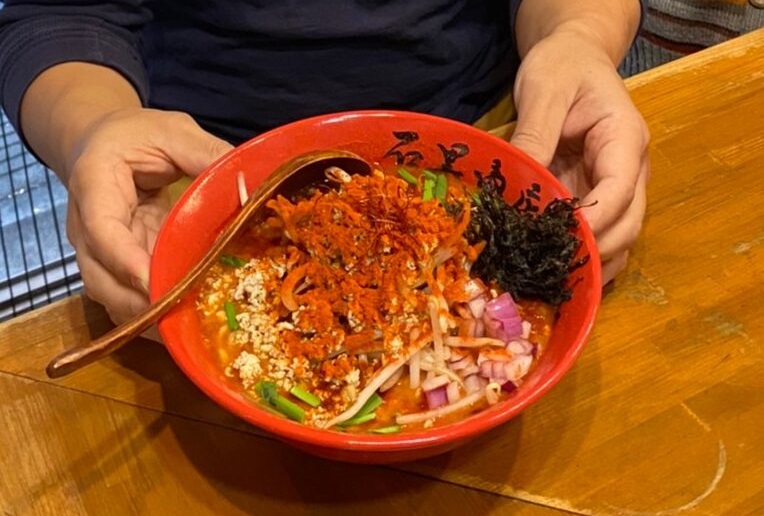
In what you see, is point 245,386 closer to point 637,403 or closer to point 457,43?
point 637,403

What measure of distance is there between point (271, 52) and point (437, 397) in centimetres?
60

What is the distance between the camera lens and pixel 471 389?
2.42 feet

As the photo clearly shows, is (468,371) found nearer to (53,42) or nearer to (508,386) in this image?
(508,386)

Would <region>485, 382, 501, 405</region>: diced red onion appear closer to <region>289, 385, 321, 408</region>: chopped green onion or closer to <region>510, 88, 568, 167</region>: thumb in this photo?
<region>289, 385, 321, 408</region>: chopped green onion

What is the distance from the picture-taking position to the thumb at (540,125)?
0.89 m

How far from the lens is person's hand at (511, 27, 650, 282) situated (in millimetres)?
864

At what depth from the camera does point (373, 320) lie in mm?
739

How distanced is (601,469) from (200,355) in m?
0.36

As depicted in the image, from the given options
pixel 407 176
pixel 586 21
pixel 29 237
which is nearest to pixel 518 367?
pixel 407 176

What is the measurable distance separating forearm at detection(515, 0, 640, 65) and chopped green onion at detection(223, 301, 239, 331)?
0.52m

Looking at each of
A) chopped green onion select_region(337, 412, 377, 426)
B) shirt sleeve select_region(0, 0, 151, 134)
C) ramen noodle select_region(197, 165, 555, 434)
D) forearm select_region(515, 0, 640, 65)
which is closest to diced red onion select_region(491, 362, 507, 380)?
ramen noodle select_region(197, 165, 555, 434)

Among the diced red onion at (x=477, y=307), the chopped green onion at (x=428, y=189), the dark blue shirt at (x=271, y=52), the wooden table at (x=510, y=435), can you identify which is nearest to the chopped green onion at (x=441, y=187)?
the chopped green onion at (x=428, y=189)

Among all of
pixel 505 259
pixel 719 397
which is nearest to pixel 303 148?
pixel 505 259

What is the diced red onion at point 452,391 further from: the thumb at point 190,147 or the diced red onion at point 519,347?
the thumb at point 190,147
